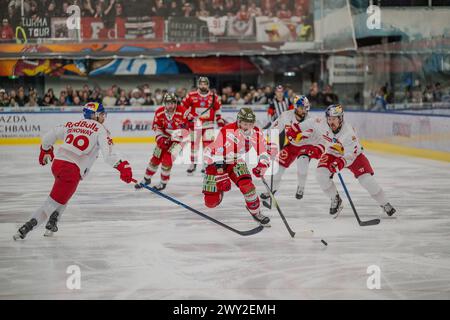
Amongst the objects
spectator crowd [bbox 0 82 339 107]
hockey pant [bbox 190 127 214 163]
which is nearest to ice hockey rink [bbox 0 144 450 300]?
hockey pant [bbox 190 127 214 163]

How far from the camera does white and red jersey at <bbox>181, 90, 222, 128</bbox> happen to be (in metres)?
10.7

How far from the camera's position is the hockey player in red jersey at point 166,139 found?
949 centimetres

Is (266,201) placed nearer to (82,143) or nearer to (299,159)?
(299,159)

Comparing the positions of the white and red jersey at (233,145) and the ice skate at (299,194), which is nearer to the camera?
the white and red jersey at (233,145)

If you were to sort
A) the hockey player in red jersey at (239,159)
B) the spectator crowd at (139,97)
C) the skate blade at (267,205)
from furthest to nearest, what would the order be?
1. the spectator crowd at (139,97)
2. the skate blade at (267,205)
3. the hockey player in red jersey at (239,159)

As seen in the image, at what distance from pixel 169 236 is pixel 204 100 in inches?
176

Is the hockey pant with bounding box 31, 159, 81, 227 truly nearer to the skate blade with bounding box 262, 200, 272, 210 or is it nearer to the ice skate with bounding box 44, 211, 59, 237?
the ice skate with bounding box 44, 211, 59, 237

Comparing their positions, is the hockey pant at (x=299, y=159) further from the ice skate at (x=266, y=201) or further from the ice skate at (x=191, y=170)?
the ice skate at (x=191, y=170)

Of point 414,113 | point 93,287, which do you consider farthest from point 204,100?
point 93,287

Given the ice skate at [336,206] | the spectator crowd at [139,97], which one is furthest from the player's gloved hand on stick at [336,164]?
the spectator crowd at [139,97]

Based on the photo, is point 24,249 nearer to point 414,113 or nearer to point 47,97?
point 414,113

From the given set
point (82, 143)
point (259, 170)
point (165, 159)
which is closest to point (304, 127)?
point (259, 170)

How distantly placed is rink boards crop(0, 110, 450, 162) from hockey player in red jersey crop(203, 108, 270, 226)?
6.06 metres

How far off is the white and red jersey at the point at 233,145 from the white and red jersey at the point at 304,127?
55.2 inches
